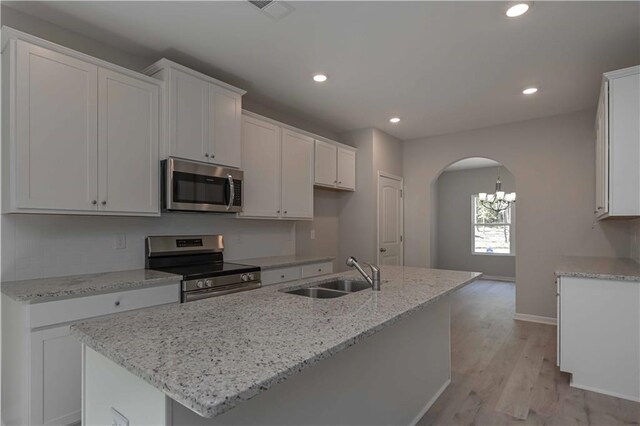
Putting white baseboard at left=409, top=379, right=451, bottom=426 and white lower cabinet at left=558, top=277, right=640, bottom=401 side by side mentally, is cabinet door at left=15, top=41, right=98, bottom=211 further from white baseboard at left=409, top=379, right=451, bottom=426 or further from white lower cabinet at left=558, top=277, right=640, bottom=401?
white lower cabinet at left=558, top=277, right=640, bottom=401

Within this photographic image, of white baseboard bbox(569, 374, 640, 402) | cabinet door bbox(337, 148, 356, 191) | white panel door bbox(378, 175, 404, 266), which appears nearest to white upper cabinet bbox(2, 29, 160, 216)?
cabinet door bbox(337, 148, 356, 191)

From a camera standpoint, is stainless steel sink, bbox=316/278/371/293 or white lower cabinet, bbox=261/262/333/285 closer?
stainless steel sink, bbox=316/278/371/293

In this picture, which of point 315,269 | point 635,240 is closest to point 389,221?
point 315,269

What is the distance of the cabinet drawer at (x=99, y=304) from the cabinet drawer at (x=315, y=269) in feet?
4.83

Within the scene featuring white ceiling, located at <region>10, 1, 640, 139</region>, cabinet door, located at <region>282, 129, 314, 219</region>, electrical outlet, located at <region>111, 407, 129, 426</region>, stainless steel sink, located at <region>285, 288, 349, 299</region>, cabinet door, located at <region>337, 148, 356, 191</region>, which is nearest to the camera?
electrical outlet, located at <region>111, 407, 129, 426</region>

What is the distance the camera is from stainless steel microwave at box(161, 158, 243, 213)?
2633mm

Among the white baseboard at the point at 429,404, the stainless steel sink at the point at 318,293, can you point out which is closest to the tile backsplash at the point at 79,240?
the stainless steel sink at the point at 318,293

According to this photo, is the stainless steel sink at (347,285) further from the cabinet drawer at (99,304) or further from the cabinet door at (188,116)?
the cabinet door at (188,116)

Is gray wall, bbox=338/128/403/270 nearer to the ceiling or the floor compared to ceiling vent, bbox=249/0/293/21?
nearer to the floor

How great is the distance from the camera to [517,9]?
7.09 feet

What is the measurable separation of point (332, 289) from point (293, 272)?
50.1 inches

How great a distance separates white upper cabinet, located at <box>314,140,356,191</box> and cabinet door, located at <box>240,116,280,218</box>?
691 millimetres

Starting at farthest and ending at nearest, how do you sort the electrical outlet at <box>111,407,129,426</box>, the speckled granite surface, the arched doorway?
1. the arched doorway
2. the electrical outlet at <box>111,407,129,426</box>
3. the speckled granite surface

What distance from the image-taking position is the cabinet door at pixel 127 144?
234cm
